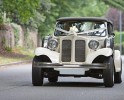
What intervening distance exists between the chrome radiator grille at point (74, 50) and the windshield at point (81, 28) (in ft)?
1.93

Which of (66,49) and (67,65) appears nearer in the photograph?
(67,65)

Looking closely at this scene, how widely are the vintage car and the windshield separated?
45 mm

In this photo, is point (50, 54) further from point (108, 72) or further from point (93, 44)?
point (108, 72)

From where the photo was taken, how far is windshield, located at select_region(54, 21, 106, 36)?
1891 centimetres

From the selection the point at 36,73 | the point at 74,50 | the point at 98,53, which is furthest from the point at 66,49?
the point at 36,73

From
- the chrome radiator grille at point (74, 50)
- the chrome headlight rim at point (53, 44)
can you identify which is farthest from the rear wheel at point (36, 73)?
the chrome radiator grille at point (74, 50)

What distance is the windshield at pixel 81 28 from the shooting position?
62.0 feet

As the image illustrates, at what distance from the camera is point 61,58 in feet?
59.1

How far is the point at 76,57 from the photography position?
1795 cm

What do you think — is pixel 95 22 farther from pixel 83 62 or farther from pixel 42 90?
pixel 42 90

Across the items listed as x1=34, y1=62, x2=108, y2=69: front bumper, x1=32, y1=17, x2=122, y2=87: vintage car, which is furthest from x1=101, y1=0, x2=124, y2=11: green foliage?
x1=34, y1=62, x2=108, y2=69: front bumper

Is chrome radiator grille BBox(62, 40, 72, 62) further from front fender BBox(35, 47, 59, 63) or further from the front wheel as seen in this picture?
the front wheel

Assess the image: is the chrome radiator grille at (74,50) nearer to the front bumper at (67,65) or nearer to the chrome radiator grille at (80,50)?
the chrome radiator grille at (80,50)

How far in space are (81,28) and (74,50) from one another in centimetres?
150
